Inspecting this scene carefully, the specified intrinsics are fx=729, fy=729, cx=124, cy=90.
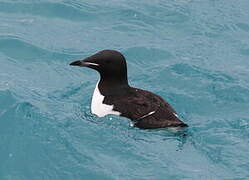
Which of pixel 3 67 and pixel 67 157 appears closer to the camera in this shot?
pixel 67 157

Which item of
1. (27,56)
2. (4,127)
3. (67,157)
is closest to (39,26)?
(27,56)

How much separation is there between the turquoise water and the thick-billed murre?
0.14 meters

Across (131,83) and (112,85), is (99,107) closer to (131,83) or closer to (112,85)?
(112,85)

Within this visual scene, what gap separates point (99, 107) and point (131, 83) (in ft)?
5.43

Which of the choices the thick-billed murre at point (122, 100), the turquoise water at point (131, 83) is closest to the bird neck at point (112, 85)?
the thick-billed murre at point (122, 100)

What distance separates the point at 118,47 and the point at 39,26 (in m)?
1.50

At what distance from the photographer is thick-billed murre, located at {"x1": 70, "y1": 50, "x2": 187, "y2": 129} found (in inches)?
357

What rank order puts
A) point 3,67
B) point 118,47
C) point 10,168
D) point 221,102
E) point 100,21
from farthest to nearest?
point 100,21
point 118,47
point 3,67
point 221,102
point 10,168

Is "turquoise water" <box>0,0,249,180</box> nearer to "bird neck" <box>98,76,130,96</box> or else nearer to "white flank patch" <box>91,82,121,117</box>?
"white flank patch" <box>91,82,121,117</box>

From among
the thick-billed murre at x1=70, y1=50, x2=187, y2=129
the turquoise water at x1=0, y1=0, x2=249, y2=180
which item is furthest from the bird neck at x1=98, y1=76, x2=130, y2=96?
the turquoise water at x1=0, y1=0, x2=249, y2=180

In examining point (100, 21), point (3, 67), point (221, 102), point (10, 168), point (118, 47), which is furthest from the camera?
point (100, 21)

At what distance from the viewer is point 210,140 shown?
9195 millimetres

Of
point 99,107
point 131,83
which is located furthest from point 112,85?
point 131,83

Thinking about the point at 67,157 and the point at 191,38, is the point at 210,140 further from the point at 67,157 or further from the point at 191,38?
the point at 191,38
